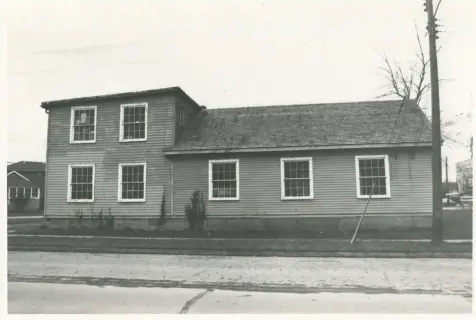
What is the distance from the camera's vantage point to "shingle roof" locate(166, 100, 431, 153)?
15.9m

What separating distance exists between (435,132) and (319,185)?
5.08 m

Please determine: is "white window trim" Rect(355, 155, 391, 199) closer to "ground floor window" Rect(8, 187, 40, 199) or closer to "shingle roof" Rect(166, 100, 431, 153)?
"shingle roof" Rect(166, 100, 431, 153)

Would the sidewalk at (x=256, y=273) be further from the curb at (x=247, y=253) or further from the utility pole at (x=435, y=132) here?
the utility pole at (x=435, y=132)

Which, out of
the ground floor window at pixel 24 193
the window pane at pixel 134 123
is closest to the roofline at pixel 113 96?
the window pane at pixel 134 123

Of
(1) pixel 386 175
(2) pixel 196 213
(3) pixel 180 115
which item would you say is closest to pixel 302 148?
(1) pixel 386 175

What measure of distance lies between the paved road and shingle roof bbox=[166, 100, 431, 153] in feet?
31.4

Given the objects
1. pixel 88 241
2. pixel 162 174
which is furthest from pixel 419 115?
pixel 88 241

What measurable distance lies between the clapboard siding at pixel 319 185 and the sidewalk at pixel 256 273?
5507mm

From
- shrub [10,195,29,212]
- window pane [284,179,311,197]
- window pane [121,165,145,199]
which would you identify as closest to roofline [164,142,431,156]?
window pane [284,179,311,197]

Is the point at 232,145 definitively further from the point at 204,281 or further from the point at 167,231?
the point at 204,281

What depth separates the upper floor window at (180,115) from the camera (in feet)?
57.1

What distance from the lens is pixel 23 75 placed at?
8648 mm

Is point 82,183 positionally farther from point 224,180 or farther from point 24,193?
point 24,193

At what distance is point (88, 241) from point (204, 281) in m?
7.16
